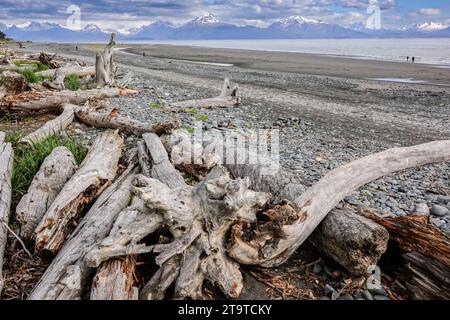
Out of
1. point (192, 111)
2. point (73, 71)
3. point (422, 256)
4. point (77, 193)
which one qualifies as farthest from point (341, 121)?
point (73, 71)

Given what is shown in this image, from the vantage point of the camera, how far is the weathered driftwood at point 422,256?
130 inches

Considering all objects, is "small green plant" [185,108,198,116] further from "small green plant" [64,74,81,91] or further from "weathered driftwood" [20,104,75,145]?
"small green plant" [64,74,81,91]

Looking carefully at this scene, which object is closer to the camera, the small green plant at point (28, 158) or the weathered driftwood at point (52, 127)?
the small green plant at point (28, 158)

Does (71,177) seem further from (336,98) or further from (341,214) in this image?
(336,98)

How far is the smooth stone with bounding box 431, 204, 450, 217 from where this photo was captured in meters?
5.34

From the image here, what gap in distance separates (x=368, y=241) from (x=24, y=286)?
10.7 ft

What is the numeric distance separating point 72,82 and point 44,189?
1019cm

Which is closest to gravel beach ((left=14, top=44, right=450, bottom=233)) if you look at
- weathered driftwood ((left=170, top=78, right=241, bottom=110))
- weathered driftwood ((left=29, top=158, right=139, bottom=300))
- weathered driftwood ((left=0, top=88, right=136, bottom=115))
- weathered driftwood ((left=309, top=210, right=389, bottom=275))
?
weathered driftwood ((left=170, top=78, right=241, bottom=110))

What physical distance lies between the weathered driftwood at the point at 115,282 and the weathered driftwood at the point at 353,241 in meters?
1.98

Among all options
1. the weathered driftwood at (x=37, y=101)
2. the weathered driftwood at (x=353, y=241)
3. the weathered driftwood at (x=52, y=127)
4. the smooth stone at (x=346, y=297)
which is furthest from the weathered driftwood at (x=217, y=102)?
the smooth stone at (x=346, y=297)

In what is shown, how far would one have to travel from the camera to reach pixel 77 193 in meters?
4.30

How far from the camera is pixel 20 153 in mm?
6156

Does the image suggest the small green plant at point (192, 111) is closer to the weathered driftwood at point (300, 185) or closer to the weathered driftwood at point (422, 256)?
the weathered driftwood at point (300, 185)
